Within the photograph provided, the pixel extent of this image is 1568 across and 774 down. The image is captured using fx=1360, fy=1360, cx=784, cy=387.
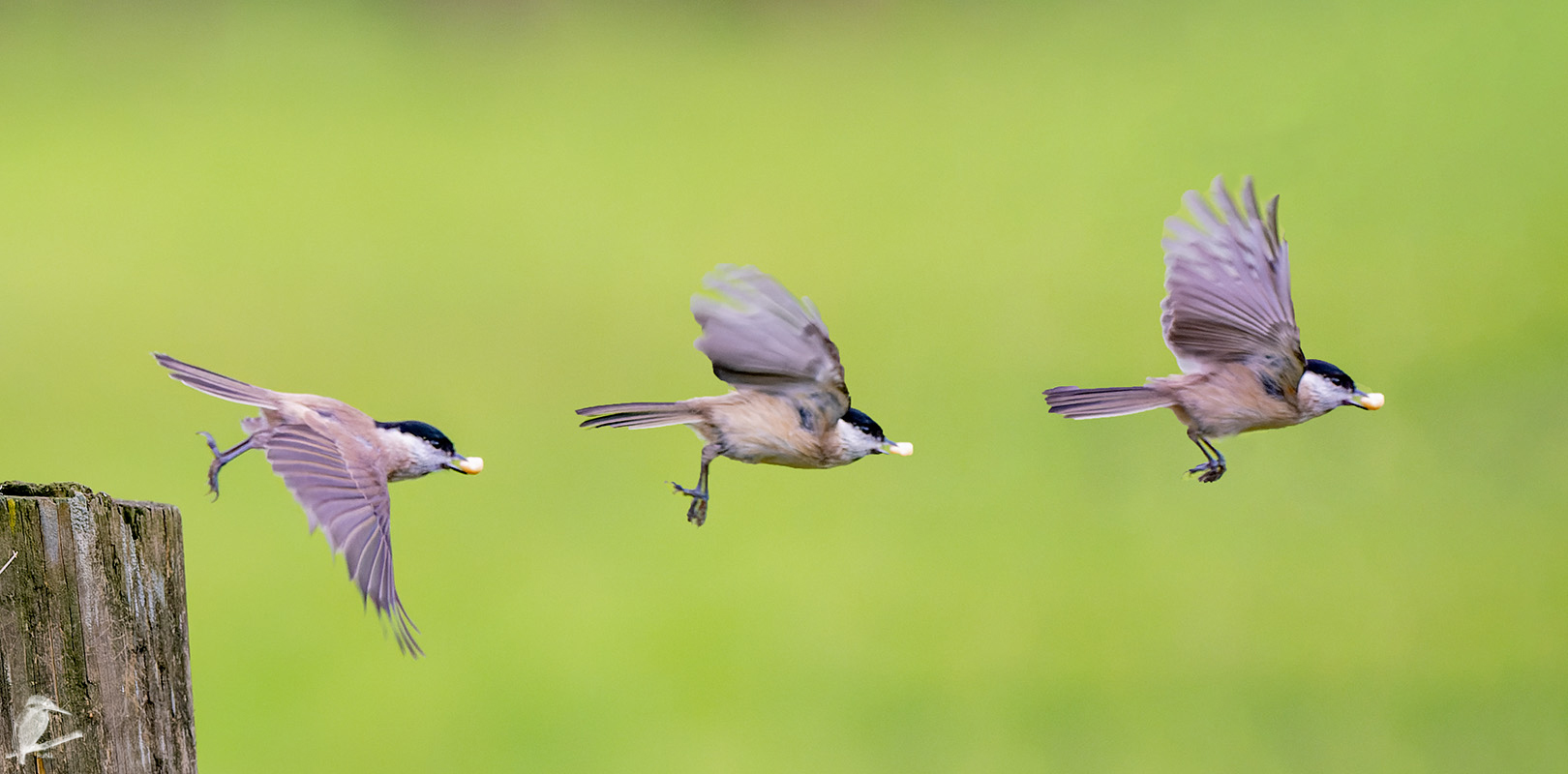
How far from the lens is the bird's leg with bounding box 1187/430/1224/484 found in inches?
91.0

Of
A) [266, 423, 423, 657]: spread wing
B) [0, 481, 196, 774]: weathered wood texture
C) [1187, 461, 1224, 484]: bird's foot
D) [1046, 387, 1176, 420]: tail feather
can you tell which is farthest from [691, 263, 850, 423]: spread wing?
[0, 481, 196, 774]: weathered wood texture

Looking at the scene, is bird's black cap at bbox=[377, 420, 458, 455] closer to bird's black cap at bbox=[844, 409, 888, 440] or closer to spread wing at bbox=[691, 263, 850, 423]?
spread wing at bbox=[691, 263, 850, 423]

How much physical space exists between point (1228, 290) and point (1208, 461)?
316mm

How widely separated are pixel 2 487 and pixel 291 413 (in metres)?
0.63

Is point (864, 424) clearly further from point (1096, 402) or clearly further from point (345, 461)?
point (345, 461)

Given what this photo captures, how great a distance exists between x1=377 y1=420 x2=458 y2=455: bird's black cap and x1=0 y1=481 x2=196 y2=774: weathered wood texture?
2.09 feet

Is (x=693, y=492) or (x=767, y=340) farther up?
(x=767, y=340)

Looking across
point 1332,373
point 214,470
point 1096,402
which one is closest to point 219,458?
point 214,470

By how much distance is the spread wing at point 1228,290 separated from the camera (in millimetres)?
2338

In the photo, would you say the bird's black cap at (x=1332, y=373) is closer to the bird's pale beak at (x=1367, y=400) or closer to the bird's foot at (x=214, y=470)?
the bird's pale beak at (x=1367, y=400)

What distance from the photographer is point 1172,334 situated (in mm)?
2467

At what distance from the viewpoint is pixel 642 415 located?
2133 mm

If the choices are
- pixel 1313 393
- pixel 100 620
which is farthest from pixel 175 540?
pixel 1313 393

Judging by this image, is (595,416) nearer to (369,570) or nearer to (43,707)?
(369,570)
